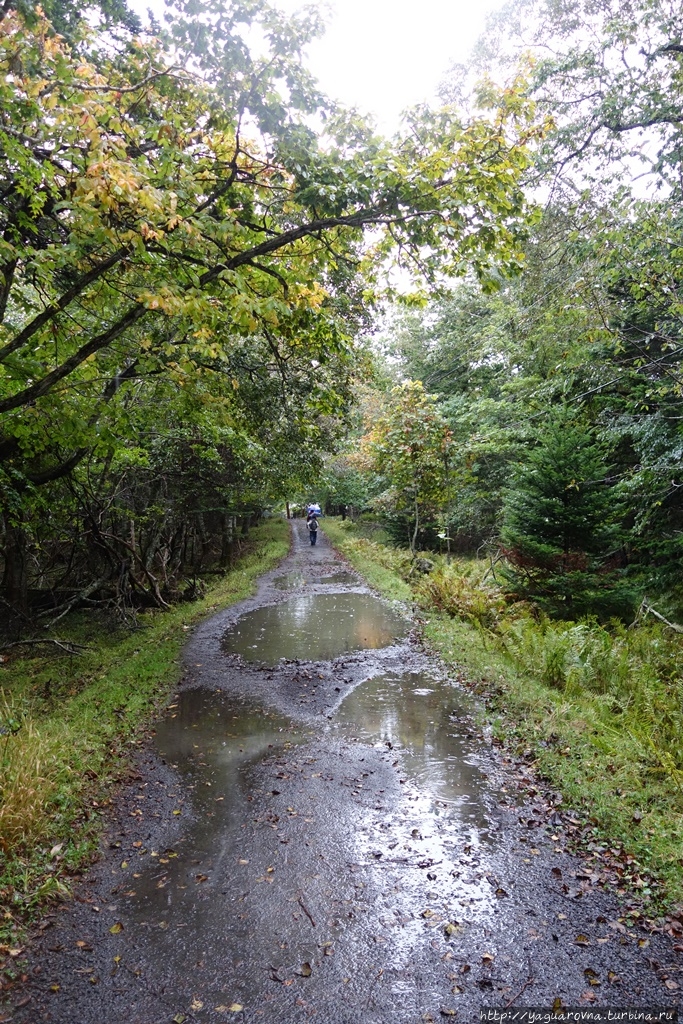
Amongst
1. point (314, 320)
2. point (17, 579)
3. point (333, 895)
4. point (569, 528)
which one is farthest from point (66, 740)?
point (569, 528)

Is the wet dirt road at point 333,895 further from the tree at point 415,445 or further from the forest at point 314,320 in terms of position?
the tree at point 415,445

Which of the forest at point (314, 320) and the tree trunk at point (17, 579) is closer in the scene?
the forest at point (314, 320)

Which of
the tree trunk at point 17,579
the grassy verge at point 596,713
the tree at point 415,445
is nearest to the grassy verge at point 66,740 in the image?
the tree trunk at point 17,579

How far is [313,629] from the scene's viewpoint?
1184cm

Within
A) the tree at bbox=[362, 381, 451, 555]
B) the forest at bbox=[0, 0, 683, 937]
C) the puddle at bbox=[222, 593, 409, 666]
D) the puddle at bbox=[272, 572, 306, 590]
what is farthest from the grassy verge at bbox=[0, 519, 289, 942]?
the tree at bbox=[362, 381, 451, 555]

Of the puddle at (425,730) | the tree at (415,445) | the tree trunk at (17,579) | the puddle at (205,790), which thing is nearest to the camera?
the puddle at (205,790)

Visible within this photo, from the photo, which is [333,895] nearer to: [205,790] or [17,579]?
[205,790]

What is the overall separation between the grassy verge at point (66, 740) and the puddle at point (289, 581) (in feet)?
17.7

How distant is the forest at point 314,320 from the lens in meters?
4.37

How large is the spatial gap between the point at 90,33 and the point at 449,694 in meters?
8.49

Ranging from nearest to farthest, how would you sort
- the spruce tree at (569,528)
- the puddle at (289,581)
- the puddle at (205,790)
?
the puddle at (205,790) → the spruce tree at (569,528) → the puddle at (289,581)

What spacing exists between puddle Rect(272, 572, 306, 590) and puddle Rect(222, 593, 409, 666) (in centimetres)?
245

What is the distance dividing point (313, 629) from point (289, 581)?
6.99 metres

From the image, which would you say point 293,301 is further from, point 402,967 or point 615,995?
point 615,995
